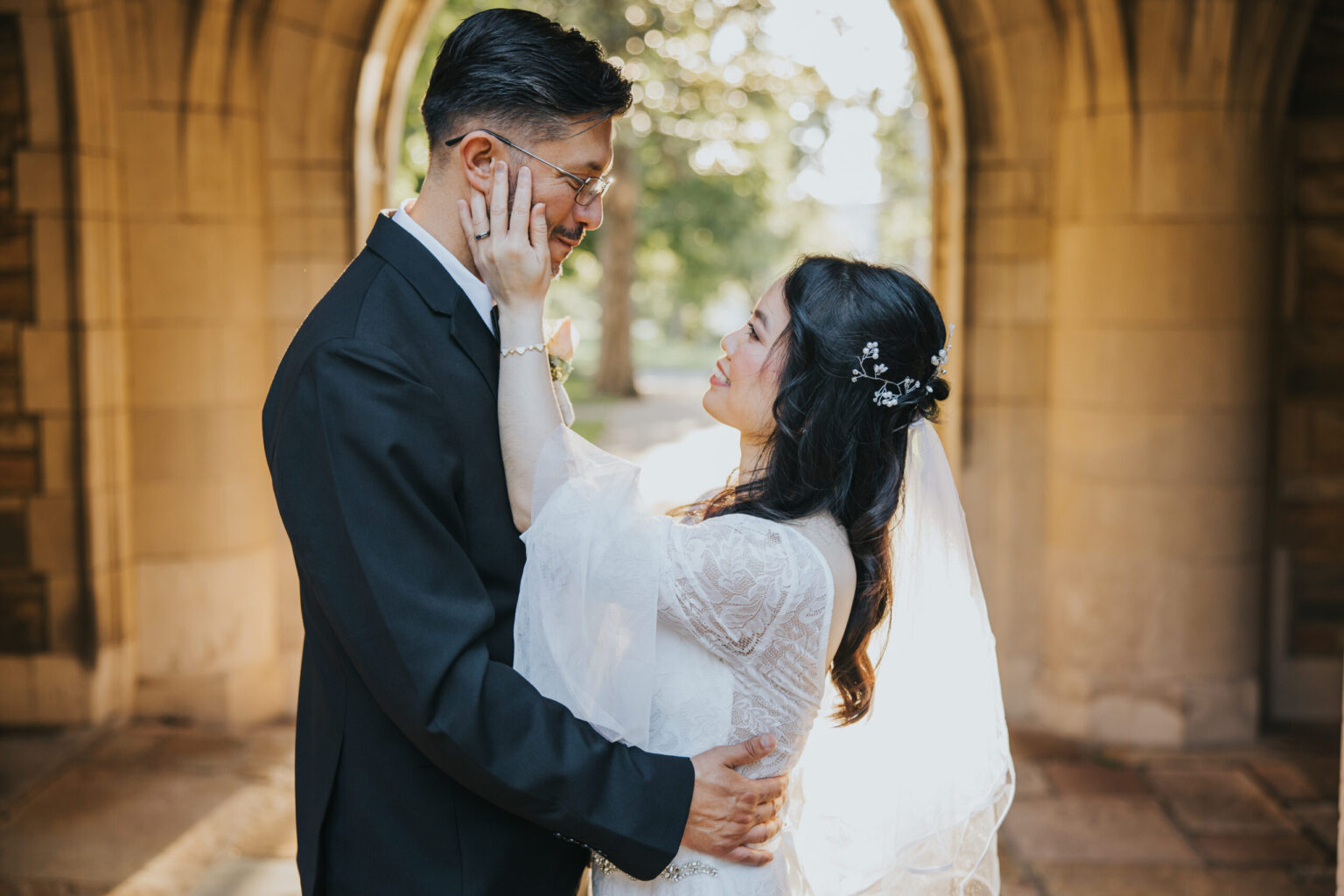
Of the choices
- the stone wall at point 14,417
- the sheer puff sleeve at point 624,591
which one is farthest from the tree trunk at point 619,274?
the sheer puff sleeve at point 624,591

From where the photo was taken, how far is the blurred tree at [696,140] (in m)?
16.8

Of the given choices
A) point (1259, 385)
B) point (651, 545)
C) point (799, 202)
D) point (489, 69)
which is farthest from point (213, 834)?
point (799, 202)

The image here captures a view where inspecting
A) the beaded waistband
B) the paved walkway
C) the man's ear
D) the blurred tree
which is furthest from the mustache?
the blurred tree

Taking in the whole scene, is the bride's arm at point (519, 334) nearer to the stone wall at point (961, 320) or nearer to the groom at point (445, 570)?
the groom at point (445, 570)

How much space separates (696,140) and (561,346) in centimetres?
1726

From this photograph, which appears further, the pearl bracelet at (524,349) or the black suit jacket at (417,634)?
the pearl bracelet at (524,349)

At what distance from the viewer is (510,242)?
5.77ft

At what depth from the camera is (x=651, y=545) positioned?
178cm

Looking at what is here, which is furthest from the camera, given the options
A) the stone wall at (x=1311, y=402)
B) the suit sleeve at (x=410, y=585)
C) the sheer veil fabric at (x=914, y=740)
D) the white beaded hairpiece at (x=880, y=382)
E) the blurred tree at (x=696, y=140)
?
the blurred tree at (x=696, y=140)

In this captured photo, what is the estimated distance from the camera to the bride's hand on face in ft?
5.75

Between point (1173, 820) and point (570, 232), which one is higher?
point (570, 232)

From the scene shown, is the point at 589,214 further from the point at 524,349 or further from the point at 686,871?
the point at 686,871

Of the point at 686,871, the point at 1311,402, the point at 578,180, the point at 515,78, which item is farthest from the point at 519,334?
the point at 1311,402

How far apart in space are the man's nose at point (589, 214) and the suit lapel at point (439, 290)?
244 millimetres
